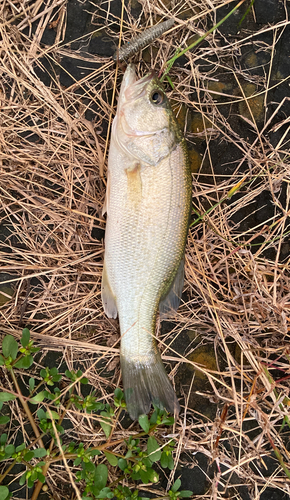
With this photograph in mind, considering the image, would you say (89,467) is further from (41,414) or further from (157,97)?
(157,97)

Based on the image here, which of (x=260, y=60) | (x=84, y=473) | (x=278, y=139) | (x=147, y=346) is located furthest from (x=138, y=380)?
(x=260, y=60)

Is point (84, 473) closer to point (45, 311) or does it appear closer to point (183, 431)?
point (183, 431)

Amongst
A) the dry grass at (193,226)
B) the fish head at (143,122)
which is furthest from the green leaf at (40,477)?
the fish head at (143,122)

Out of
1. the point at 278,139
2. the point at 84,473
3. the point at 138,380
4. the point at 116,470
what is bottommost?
the point at 116,470

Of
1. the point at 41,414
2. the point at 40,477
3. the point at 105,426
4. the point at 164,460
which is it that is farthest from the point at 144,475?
the point at 41,414

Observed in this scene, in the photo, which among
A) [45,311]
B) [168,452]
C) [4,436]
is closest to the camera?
[4,436]

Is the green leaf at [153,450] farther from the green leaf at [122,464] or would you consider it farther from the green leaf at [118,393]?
the green leaf at [118,393]
